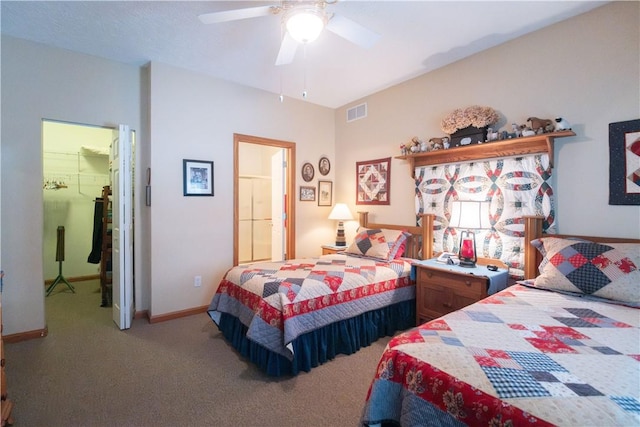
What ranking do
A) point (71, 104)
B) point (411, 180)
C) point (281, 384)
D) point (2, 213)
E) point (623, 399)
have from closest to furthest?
point (623, 399) < point (281, 384) < point (2, 213) < point (71, 104) < point (411, 180)

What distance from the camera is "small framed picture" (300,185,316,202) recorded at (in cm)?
432

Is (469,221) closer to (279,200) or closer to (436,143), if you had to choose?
(436,143)

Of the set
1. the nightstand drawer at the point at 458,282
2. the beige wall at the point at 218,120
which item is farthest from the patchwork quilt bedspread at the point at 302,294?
the beige wall at the point at 218,120

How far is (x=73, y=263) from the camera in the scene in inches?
182

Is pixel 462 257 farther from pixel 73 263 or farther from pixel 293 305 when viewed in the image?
pixel 73 263

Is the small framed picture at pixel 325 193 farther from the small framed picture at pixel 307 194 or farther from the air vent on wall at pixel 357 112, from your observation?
the air vent on wall at pixel 357 112

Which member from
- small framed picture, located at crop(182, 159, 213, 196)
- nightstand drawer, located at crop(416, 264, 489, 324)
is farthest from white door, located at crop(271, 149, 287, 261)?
nightstand drawer, located at crop(416, 264, 489, 324)

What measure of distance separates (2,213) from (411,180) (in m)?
4.03

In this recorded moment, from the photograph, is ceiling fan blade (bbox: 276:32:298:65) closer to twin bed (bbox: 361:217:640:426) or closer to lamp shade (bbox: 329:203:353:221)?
twin bed (bbox: 361:217:640:426)

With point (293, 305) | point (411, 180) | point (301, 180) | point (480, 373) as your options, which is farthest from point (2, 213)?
point (411, 180)

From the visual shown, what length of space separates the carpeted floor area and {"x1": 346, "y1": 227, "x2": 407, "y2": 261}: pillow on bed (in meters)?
0.91

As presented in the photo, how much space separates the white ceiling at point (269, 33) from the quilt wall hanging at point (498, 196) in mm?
990

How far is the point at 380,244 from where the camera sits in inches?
132

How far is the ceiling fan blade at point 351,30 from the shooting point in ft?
6.19
